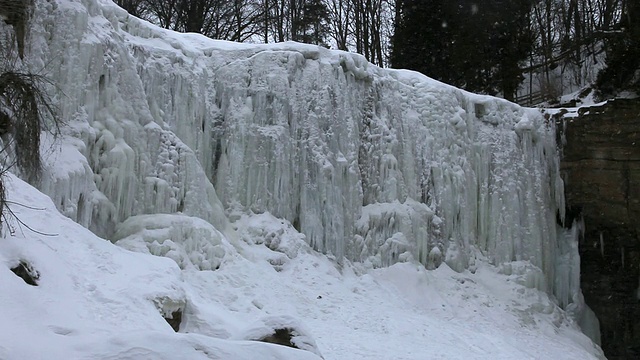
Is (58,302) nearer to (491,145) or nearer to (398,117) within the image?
(398,117)

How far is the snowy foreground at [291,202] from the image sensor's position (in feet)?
30.6

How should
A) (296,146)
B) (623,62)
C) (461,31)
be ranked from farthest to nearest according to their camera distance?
(461,31) → (623,62) → (296,146)

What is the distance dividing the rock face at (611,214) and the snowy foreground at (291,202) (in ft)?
1.33

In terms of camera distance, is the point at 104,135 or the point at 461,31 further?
the point at 461,31

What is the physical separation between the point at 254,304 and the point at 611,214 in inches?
357

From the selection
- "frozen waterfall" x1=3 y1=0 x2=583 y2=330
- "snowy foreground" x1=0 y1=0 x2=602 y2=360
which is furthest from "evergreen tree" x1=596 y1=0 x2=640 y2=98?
"frozen waterfall" x1=3 y1=0 x2=583 y2=330

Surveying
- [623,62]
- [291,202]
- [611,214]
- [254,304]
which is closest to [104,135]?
[254,304]

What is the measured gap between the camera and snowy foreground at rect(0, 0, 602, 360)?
9.34 m

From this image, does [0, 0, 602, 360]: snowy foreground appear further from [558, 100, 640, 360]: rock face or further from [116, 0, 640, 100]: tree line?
[116, 0, 640, 100]: tree line

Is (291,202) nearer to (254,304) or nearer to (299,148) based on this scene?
(299,148)

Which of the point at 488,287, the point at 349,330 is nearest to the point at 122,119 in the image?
the point at 349,330

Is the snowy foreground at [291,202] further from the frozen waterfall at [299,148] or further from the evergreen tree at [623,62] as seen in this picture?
the evergreen tree at [623,62]

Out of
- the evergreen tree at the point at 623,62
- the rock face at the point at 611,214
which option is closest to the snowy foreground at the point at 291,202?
the rock face at the point at 611,214

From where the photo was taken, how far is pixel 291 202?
46.8 feet
